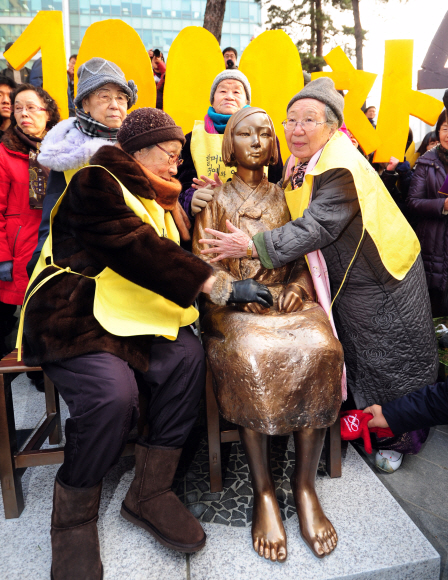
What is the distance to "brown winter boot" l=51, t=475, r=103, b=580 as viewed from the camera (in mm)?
1585

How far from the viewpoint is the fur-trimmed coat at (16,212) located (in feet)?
9.89

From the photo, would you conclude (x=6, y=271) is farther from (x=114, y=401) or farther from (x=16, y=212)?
(x=114, y=401)

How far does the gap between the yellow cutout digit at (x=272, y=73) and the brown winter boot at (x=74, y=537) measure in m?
3.50

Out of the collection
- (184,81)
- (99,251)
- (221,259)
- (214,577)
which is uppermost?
(184,81)

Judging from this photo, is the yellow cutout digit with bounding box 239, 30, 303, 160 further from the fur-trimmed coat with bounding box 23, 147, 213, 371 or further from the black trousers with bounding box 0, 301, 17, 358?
the black trousers with bounding box 0, 301, 17, 358

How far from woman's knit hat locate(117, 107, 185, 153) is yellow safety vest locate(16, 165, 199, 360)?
0.81ft

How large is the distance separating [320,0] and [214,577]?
13.0 m

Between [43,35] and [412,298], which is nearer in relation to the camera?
[412,298]

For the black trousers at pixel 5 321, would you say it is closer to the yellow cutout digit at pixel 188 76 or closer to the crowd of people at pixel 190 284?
the crowd of people at pixel 190 284

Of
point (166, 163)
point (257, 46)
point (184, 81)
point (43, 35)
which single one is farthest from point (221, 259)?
point (43, 35)

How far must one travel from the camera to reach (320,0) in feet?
35.5

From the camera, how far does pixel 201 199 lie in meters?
2.34

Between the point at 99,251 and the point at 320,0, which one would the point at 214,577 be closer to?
the point at 99,251

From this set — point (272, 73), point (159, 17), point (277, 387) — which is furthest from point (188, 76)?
point (159, 17)
